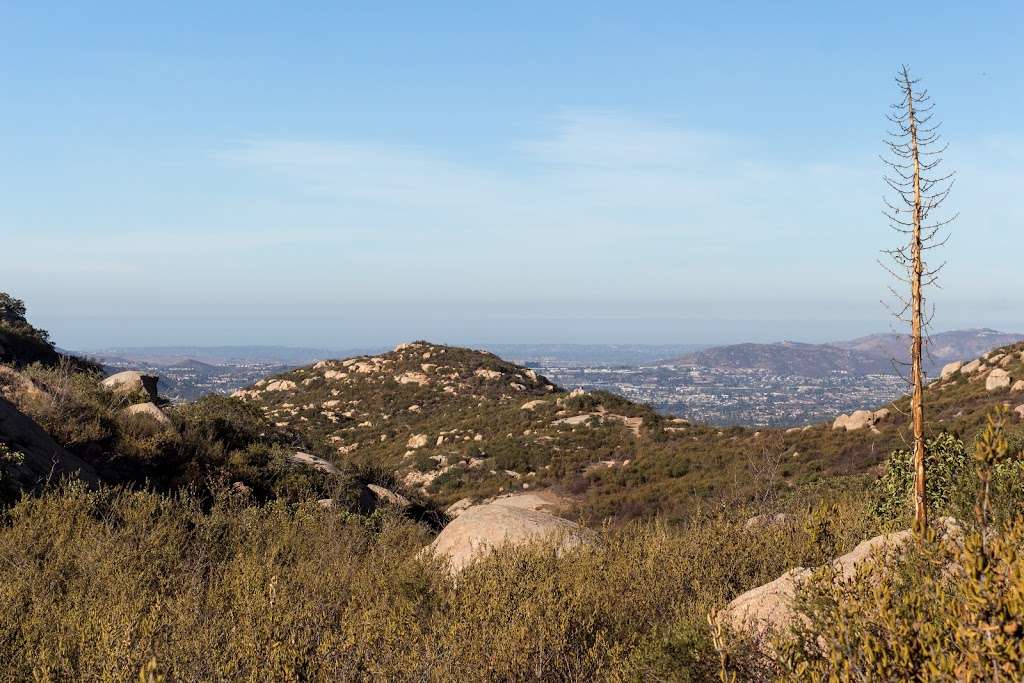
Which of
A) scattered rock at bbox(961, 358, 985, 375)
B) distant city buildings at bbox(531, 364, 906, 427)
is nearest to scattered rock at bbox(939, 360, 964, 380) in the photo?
scattered rock at bbox(961, 358, 985, 375)

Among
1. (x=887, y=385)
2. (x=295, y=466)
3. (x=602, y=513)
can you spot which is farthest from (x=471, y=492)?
(x=887, y=385)

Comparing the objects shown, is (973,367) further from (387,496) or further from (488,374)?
(387,496)

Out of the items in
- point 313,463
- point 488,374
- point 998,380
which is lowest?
point 488,374

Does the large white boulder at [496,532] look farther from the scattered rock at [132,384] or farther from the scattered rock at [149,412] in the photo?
the scattered rock at [132,384]

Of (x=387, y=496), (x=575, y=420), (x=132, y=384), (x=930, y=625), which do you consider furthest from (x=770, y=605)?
(x=575, y=420)

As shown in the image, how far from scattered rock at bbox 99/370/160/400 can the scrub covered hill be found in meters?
6.58

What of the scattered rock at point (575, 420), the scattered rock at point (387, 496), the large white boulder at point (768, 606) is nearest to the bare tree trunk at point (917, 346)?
the large white boulder at point (768, 606)

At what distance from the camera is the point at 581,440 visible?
1661 inches

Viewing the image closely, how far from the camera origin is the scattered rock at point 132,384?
2011cm

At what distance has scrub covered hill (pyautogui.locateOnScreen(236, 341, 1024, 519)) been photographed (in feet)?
93.9

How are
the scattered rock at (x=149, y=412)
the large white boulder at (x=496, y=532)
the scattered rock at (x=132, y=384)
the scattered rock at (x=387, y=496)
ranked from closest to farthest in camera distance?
the large white boulder at (x=496, y=532), the scattered rock at (x=149, y=412), the scattered rock at (x=387, y=496), the scattered rock at (x=132, y=384)

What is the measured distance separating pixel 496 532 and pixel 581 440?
31726mm

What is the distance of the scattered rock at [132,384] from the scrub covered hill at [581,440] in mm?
6580

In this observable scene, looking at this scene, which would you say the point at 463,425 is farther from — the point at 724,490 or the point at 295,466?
the point at 295,466
